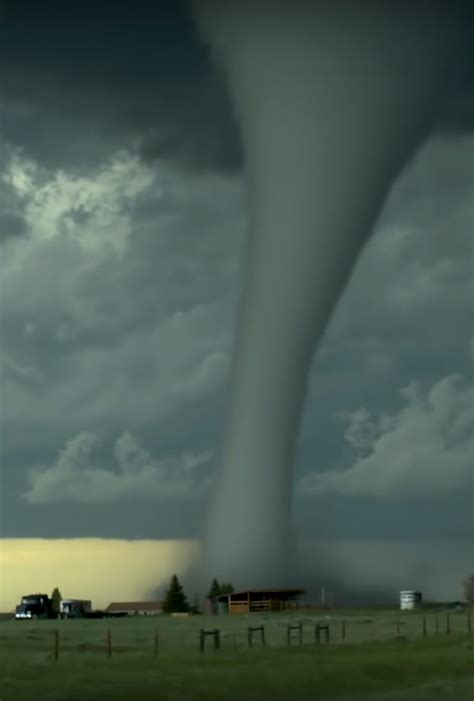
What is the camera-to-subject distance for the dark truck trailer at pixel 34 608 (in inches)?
5448

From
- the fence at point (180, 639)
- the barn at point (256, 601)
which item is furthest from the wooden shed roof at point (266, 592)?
the fence at point (180, 639)

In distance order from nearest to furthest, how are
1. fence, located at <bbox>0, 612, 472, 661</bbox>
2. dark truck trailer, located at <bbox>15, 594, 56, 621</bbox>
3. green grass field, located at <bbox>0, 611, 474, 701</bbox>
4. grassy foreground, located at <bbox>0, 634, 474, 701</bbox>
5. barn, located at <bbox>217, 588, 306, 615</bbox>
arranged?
1. grassy foreground, located at <bbox>0, 634, 474, 701</bbox>
2. green grass field, located at <bbox>0, 611, 474, 701</bbox>
3. fence, located at <bbox>0, 612, 472, 661</bbox>
4. dark truck trailer, located at <bbox>15, 594, 56, 621</bbox>
5. barn, located at <bbox>217, 588, 306, 615</bbox>

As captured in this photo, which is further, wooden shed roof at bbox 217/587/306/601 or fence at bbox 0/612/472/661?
wooden shed roof at bbox 217/587/306/601

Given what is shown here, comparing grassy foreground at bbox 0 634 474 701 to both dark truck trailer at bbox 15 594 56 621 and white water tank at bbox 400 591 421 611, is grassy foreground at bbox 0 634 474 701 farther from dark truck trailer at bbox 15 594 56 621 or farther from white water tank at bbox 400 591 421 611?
white water tank at bbox 400 591 421 611

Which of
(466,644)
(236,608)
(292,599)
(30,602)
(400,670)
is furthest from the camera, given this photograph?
(292,599)

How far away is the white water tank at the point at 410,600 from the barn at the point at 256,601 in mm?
20084

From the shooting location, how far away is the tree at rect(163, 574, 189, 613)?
613ft

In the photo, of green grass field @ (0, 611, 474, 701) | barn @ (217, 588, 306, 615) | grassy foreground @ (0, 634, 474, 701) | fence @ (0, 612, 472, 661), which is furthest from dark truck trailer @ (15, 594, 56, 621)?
grassy foreground @ (0, 634, 474, 701)

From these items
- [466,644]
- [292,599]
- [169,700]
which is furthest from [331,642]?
[292,599]

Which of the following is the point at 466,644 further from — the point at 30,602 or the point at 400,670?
the point at 30,602

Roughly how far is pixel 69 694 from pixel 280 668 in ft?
40.6

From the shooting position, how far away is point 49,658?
53.2m

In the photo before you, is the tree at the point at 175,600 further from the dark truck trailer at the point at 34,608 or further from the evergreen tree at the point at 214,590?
the dark truck trailer at the point at 34,608

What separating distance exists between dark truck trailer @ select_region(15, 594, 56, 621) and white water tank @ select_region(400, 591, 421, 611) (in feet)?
224
